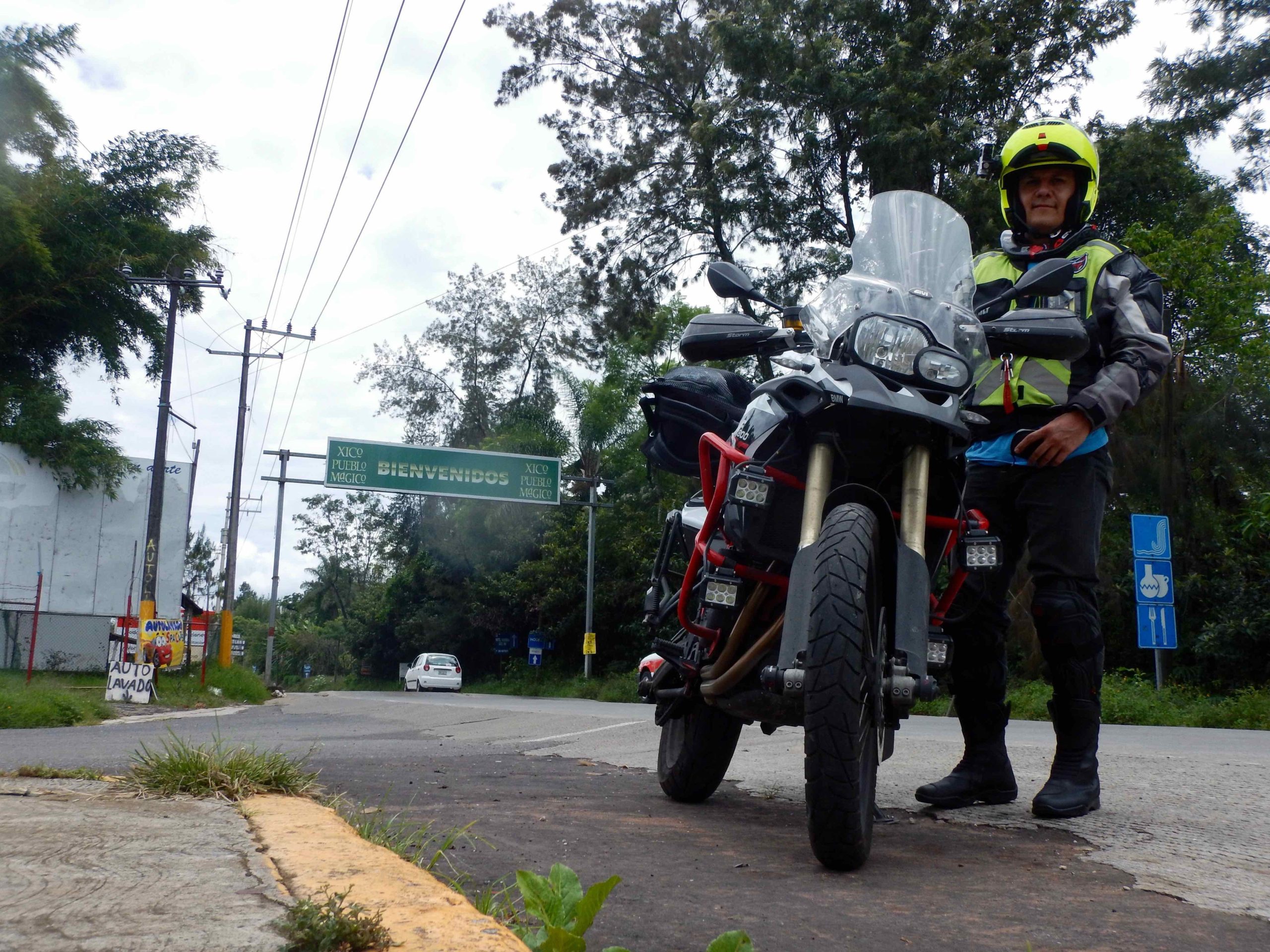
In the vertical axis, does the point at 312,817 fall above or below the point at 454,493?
below

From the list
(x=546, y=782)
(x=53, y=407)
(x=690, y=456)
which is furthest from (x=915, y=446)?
(x=53, y=407)

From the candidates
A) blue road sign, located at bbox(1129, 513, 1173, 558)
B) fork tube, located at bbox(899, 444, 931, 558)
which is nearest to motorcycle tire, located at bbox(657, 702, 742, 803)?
fork tube, located at bbox(899, 444, 931, 558)

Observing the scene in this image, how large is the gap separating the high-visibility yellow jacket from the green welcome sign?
2319 centimetres

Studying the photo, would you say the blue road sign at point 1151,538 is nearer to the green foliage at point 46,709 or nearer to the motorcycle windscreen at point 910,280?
the motorcycle windscreen at point 910,280

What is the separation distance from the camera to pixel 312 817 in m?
2.74

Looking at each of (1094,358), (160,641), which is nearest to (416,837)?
(1094,358)

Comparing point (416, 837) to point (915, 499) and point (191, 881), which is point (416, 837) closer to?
point (191, 881)

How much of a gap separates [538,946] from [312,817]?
1.27 meters

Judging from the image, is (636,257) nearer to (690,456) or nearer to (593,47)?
(593,47)

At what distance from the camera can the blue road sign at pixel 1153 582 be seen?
Result: 13.1 metres

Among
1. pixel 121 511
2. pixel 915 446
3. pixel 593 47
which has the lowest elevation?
pixel 915 446

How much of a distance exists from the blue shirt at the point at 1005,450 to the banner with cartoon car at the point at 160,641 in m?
16.2

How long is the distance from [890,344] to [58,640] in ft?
101

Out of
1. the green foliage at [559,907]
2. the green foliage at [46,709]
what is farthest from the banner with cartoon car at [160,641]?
the green foliage at [559,907]
